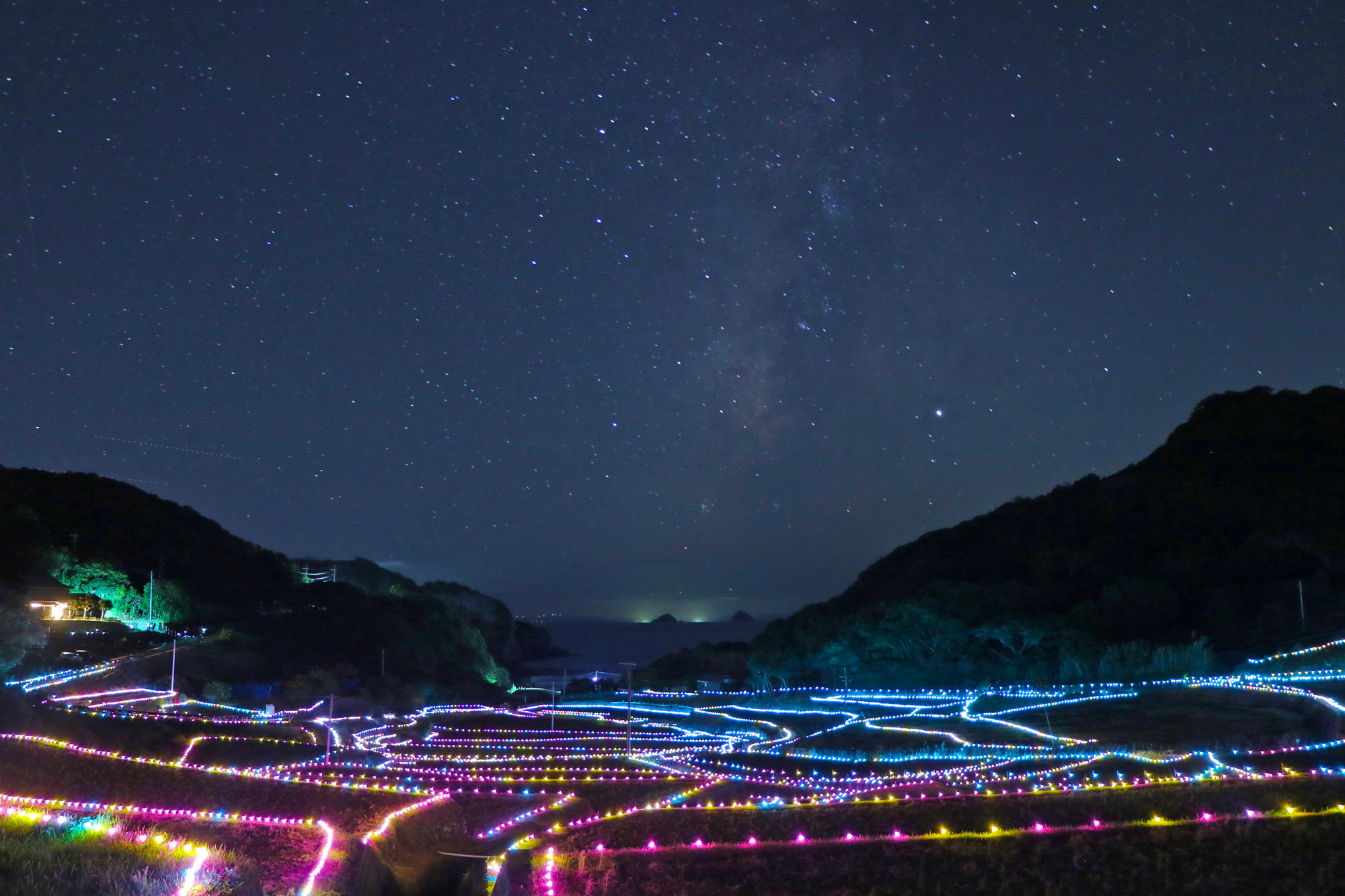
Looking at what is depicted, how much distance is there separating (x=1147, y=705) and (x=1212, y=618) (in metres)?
10.9

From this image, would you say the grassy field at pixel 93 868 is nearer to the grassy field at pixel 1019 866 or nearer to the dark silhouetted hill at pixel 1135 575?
Answer: the grassy field at pixel 1019 866

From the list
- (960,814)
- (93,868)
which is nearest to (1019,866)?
(960,814)

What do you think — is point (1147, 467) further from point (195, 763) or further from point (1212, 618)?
point (195, 763)

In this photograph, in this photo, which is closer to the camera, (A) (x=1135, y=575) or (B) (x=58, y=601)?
(A) (x=1135, y=575)

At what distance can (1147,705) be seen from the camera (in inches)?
584

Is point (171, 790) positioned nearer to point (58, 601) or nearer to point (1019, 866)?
point (1019, 866)

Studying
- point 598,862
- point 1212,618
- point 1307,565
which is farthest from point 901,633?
point 598,862

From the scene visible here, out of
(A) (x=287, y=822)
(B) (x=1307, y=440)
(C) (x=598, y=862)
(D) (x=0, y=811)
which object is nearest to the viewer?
(C) (x=598, y=862)

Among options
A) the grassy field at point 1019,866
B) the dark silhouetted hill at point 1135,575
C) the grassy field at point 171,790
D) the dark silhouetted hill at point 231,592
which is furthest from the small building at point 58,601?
the grassy field at point 1019,866

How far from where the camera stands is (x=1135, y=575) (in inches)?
1107

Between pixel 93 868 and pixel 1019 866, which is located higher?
pixel 93 868

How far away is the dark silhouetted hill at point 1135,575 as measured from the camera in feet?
75.3

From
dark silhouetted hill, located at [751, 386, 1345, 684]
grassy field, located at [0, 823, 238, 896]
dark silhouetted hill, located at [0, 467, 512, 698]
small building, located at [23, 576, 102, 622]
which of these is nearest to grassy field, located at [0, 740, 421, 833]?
grassy field, located at [0, 823, 238, 896]

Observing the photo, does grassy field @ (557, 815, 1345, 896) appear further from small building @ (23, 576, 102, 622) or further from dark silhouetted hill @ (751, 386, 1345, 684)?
small building @ (23, 576, 102, 622)
